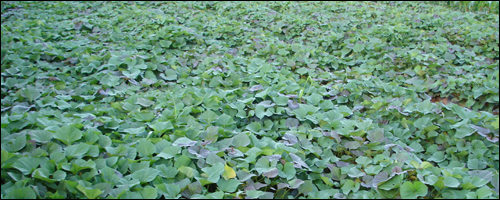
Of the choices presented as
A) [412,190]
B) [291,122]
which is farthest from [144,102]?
[412,190]

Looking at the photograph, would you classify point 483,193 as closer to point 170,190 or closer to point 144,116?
point 170,190

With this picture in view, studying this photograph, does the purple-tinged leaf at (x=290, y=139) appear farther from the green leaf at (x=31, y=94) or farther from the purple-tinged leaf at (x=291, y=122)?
the green leaf at (x=31, y=94)

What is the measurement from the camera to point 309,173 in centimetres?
156

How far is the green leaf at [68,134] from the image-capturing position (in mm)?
1487

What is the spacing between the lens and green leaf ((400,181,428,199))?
1336 millimetres

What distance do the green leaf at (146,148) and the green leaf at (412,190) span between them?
1126mm

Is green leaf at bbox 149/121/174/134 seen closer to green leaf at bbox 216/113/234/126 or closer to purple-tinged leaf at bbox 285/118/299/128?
green leaf at bbox 216/113/234/126

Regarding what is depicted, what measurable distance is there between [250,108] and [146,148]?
0.84m

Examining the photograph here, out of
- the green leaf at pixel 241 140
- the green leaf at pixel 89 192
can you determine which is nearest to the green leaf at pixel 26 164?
the green leaf at pixel 89 192

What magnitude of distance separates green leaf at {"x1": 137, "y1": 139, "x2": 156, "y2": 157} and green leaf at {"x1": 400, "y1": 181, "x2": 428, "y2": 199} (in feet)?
3.69

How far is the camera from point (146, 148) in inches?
58.4

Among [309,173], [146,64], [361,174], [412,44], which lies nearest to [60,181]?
[309,173]

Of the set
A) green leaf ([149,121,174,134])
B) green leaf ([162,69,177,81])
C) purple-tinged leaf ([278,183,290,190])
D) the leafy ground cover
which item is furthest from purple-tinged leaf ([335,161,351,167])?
green leaf ([162,69,177,81])

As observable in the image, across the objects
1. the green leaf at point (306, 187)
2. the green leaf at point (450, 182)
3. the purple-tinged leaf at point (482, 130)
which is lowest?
the green leaf at point (306, 187)
